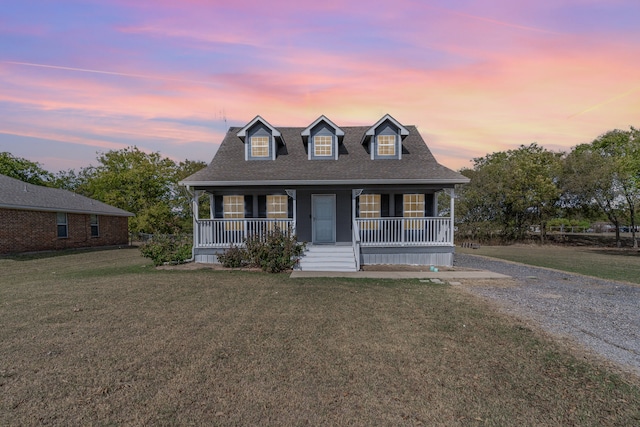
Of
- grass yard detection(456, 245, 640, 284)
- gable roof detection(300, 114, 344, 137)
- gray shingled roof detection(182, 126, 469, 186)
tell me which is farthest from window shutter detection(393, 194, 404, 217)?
grass yard detection(456, 245, 640, 284)

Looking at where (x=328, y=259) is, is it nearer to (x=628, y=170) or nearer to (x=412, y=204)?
(x=412, y=204)

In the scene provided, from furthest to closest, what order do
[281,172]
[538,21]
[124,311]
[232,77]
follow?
[281,172], [232,77], [538,21], [124,311]

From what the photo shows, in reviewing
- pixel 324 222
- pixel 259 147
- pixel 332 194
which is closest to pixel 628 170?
pixel 332 194

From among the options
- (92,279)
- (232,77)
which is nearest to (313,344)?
(92,279)

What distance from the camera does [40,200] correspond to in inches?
768

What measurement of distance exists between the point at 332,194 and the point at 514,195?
23.7 meters

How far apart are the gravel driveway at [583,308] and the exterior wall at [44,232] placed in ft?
70.1

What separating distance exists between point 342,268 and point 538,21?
368 inches

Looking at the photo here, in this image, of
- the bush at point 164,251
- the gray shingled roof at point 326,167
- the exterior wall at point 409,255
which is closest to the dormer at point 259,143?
the gray shingled roof at point 326,167

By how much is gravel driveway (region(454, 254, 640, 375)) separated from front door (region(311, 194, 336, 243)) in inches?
260

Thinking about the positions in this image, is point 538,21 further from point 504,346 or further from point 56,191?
point 56,191

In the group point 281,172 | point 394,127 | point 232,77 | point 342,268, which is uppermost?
point 232,77

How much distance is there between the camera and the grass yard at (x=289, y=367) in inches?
123

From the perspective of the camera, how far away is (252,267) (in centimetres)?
1220
